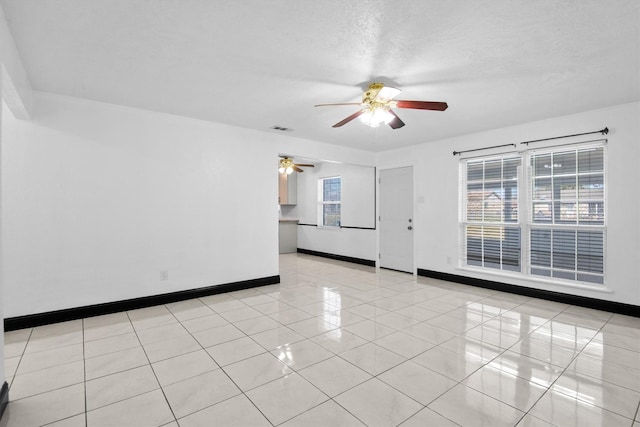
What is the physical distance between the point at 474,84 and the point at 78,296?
15.9ft

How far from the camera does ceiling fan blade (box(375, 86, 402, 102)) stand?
2.93 m

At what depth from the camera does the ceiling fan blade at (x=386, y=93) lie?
2.93 meters

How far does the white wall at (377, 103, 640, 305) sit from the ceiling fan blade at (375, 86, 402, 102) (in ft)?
8.96

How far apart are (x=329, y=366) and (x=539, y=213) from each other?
156 inches

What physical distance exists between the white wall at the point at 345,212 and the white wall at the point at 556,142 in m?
1.17

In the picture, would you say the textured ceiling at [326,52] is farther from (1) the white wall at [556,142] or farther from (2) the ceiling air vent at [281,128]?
Answer: (2) the ceiling air vent at [281,128]

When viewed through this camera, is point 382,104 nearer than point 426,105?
No

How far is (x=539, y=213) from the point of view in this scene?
180 inches

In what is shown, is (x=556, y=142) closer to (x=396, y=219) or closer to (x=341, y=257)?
(x=396, y=219)

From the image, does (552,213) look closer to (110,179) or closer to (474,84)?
(474,84)

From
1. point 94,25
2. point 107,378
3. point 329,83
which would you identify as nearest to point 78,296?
point 107,378

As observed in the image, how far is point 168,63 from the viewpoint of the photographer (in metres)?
2.72

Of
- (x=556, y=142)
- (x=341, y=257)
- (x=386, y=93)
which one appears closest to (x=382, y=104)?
(x=386, y=93)

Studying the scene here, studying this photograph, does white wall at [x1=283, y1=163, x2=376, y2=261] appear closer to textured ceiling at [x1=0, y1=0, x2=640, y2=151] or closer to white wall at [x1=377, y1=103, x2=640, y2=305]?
white wall at [x1=377, y1=103, x2=640, y2=305]
